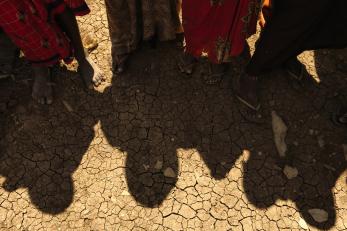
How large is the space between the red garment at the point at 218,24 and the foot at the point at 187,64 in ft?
0.58

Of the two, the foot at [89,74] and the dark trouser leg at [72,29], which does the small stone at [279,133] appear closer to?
the foot at [89,74]

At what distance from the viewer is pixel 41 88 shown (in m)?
2.82

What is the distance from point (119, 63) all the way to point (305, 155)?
1.72 metres

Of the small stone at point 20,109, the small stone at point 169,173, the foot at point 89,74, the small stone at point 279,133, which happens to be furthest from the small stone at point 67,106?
the small stone at point 279,133

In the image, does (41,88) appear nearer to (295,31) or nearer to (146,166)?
(146,166)

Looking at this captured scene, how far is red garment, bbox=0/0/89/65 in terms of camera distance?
217cm

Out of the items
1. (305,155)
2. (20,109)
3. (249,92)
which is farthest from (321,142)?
(20,109)

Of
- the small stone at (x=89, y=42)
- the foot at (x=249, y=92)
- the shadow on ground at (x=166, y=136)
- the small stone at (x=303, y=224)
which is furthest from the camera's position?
the small stone at (x=89, y=42)

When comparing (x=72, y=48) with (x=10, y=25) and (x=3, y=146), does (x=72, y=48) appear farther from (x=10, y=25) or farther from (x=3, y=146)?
(x=3, y=146)

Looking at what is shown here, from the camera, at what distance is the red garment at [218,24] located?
7.41 feet

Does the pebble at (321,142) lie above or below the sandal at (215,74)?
below

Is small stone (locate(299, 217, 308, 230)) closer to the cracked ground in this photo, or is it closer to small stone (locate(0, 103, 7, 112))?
the cracked ground

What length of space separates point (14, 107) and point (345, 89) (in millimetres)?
2849

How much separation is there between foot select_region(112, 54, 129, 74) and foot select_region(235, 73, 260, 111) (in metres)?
1.02
